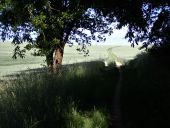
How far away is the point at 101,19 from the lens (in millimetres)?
22625

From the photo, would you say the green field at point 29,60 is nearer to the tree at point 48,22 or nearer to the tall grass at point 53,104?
the tree at point 48,22

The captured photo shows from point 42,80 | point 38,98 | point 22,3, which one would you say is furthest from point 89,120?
point 22,3

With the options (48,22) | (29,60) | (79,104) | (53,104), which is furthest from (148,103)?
(29,60)

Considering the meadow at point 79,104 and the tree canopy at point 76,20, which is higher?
the tree canopy at point 76,20

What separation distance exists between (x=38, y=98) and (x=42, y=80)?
8.93ft

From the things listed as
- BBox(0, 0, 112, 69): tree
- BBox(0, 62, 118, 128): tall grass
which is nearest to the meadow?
BBox(0, 62, 118, 128): tall grass

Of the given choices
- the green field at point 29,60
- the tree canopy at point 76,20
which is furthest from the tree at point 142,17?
the green field at point 29,60

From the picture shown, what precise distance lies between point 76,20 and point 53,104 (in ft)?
38.1

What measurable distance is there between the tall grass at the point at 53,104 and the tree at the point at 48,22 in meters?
4.02

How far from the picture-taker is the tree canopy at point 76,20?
1497 centimetres

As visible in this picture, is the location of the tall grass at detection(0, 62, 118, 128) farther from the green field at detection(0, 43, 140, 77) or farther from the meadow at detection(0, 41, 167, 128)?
the green field at detection(0, 43, 140, 77)

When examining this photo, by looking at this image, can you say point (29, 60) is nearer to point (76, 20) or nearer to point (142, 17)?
point (76, 20)

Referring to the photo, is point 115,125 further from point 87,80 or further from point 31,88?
point 87,80

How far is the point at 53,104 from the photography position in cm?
1027
